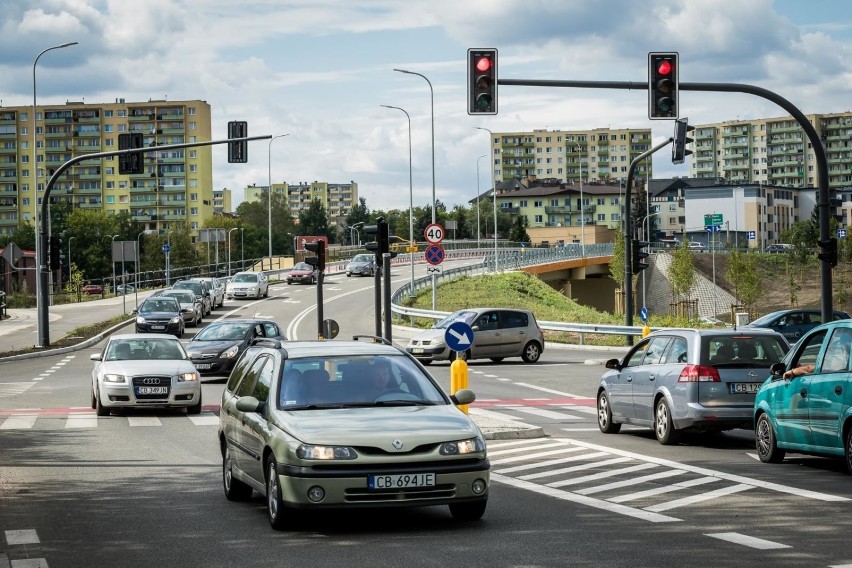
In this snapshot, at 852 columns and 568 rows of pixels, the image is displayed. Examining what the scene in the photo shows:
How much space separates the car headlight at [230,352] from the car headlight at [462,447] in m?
22.3

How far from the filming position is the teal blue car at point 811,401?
12.9m

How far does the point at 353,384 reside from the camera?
10.5m

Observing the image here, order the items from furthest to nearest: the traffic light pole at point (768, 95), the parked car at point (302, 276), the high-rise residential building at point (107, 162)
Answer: the high-rise residential building at point (107, 162), the parked car at point (302, 276), the traffic light pole at point (768, 95)

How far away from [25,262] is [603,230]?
316 feet

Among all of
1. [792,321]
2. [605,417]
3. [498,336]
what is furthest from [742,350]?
[792,321]

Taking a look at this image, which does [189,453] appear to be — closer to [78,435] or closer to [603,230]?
[78,435]

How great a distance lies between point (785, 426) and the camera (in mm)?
14039

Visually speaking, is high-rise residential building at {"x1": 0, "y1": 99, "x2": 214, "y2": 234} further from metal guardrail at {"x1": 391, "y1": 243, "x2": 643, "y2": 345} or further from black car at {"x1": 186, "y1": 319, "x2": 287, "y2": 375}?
black car at {"x1": 186, "y1": 319, "x2": 287, "y2": 375}

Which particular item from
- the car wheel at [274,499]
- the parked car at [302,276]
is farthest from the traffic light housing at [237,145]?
the parked car at [302,276]

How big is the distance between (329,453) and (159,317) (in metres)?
40.2

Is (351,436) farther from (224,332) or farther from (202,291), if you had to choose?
(202,291)

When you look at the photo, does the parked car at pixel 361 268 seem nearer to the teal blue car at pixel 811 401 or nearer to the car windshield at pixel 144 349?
the car windshield at pixel 144 349

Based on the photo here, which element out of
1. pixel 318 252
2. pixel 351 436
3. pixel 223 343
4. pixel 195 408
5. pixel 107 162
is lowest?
pixel 195 408

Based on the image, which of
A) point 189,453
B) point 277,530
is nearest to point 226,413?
point 277,530
